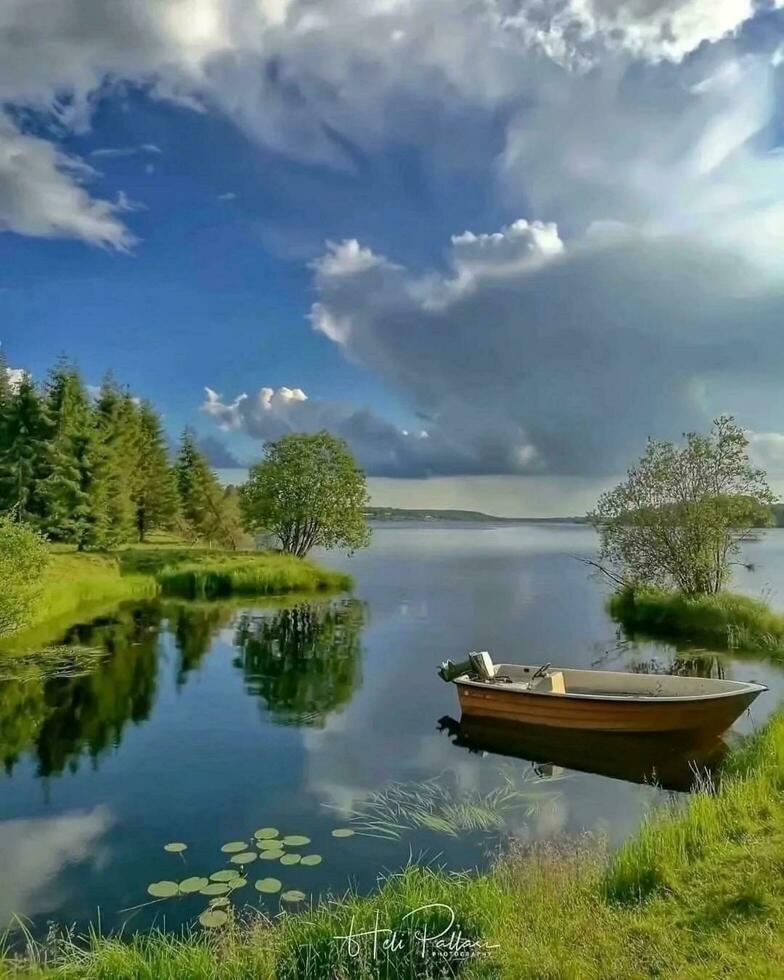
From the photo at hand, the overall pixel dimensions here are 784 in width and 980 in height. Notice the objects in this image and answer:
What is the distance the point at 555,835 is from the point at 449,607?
1012 inches

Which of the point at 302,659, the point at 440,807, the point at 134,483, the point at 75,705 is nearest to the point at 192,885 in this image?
the point at 440,807

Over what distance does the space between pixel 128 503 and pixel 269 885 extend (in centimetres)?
4118

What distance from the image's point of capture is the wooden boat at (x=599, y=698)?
48.5 ft

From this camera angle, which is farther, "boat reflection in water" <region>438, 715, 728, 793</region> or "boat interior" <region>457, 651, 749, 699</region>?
"boat interior" <region>457, 651, 749, 699</region>

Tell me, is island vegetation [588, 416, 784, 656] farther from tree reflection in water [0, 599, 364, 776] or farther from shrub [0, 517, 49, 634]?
shrub [0, 517, 49, 634]

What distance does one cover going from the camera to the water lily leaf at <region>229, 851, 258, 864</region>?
9961 millimetres

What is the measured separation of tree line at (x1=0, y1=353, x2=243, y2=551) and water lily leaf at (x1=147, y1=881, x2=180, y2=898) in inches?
1388

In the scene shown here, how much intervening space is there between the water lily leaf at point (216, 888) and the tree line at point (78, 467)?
35.6m

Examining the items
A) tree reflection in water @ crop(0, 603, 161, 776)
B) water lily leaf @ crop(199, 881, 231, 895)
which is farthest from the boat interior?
water lily leaf @ crop(199, 881, 231, 895)

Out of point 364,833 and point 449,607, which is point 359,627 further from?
point 364,833

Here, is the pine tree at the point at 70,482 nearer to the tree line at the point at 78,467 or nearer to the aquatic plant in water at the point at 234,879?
the tree line at the point at 78,467

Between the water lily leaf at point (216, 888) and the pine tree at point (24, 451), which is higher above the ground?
the pine tree at point (24, 451)

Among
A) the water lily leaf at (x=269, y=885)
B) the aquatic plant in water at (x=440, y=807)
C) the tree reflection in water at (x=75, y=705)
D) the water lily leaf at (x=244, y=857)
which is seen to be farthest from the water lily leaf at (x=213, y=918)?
the tree reflection in water at (x=75, y=705)

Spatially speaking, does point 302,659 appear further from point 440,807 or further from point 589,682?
point 440,807
